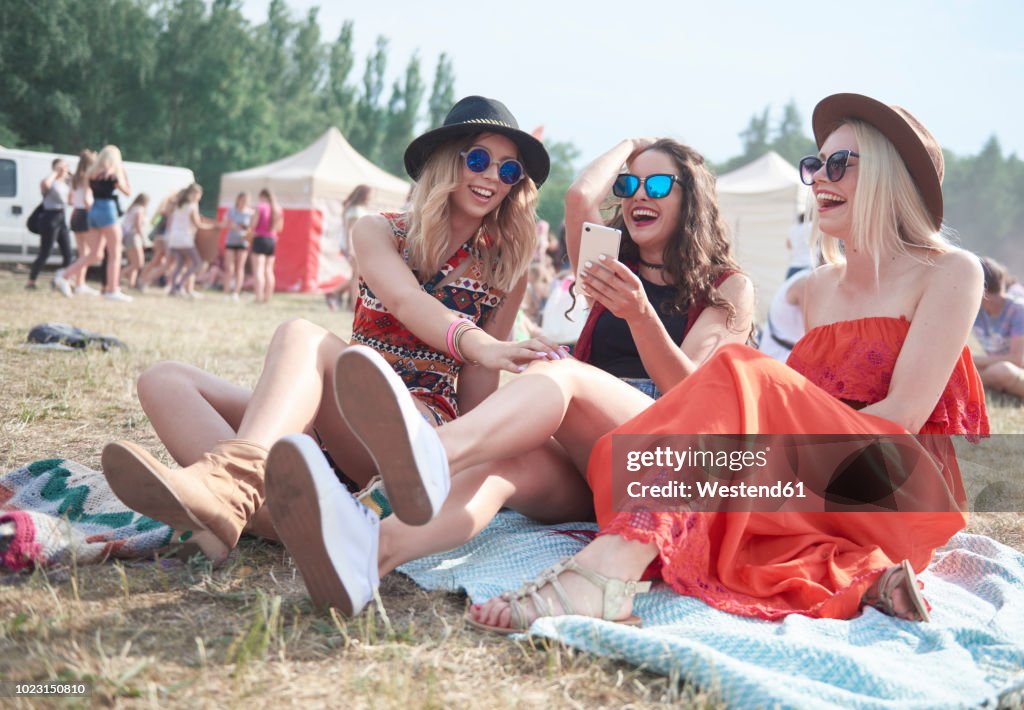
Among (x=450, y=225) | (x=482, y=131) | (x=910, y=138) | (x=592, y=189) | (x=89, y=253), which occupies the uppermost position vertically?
(x=910, y=138)

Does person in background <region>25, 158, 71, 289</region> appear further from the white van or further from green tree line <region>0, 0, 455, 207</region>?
green tree line <region>0, 0, 455, 207</region>

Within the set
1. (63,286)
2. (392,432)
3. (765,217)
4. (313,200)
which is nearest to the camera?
(392,432)

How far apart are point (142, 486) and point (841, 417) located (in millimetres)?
1667

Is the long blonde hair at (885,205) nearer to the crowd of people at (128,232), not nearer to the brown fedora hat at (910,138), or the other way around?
the brown fedora hat at (910,138)

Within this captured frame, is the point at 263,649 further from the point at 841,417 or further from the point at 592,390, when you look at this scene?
the point at 841,417

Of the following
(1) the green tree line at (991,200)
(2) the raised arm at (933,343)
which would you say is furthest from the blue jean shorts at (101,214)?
(1) the green tree line at (991,200)

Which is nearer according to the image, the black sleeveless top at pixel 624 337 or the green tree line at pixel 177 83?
the black sleeveless top at pixel 624 337

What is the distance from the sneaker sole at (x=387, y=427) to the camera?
76.9 inches

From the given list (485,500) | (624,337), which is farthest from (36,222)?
(485,500)

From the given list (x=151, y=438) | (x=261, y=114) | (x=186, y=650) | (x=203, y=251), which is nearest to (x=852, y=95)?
(x=186, y=650)

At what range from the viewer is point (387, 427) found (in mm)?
1966

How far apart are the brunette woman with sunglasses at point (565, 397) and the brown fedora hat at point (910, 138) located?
2.19 ft

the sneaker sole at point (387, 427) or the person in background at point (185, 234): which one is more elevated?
the sneaker sole at point (387, 427)

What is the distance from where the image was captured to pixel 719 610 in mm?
2162
